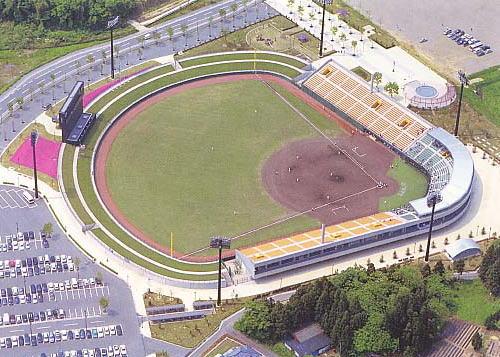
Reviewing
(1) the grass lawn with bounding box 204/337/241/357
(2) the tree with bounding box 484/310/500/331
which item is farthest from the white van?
(2) the tree with bounding box 484/310/500/331

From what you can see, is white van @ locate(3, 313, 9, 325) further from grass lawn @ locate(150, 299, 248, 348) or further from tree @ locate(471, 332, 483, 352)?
tree @ locate(471, 332, 483, 352)

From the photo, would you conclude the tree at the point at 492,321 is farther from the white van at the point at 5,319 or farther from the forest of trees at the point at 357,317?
the white van at the point at 5,319

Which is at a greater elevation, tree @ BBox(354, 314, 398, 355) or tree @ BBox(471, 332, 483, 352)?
tree @ BBox(354, 314, 398, 355)

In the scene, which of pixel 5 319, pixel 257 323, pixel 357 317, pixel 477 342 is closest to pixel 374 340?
pixel 357 317

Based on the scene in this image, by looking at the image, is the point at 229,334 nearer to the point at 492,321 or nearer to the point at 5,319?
the point at 5,319

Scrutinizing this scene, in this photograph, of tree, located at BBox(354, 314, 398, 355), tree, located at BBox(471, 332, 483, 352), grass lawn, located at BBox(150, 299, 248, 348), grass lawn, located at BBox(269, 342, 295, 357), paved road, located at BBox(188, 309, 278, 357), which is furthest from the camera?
grass lawn, located at BBox(150, 299, 248, 348)

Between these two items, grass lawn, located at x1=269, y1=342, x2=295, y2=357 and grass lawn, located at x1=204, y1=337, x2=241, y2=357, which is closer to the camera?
grass lawn, located at x1=269, y1=342, x2=295, y2=357
